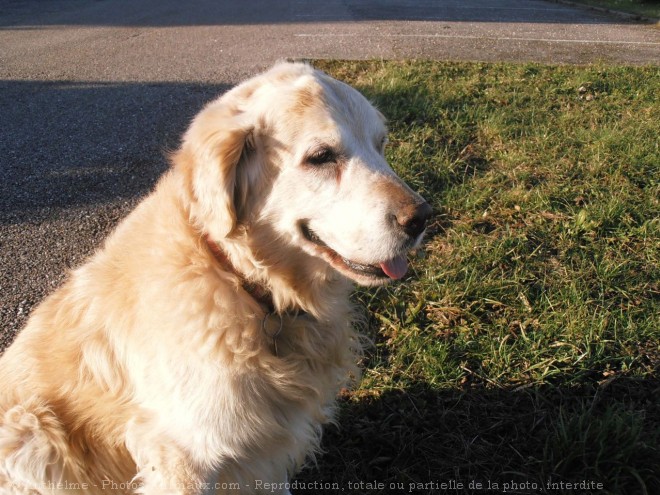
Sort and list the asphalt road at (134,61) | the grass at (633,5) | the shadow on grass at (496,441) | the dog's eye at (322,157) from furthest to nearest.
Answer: the grass at (633,5) < the asphalt road at (134,61) < the shadow on grass at (496,441) < the dog's eye at (322,157)

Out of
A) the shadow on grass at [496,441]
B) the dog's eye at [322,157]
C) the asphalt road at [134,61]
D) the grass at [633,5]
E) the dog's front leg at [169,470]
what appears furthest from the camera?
the grass at [633,5]

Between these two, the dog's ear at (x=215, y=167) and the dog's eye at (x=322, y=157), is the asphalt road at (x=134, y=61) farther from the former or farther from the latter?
the dog's eye at (x=322, y=157)

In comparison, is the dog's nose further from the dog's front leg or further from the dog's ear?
the dog's front leg

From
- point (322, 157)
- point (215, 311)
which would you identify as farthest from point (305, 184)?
point (215, 311)

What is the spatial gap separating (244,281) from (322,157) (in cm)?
59

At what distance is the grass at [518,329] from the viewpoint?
2.26 meters

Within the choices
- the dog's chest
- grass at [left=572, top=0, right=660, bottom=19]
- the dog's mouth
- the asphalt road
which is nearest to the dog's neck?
the dog's chest

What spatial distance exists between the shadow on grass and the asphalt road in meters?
2.23

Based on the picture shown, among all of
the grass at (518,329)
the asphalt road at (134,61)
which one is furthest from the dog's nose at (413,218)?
the asphalt road at (134,61)

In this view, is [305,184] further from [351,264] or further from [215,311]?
[215,311]

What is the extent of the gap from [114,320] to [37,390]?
1.25ft

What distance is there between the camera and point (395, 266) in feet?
6.37

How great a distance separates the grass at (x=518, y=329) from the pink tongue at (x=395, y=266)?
3.09 ft

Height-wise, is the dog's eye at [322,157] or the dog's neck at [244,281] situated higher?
the dog's eye at [322,157]
